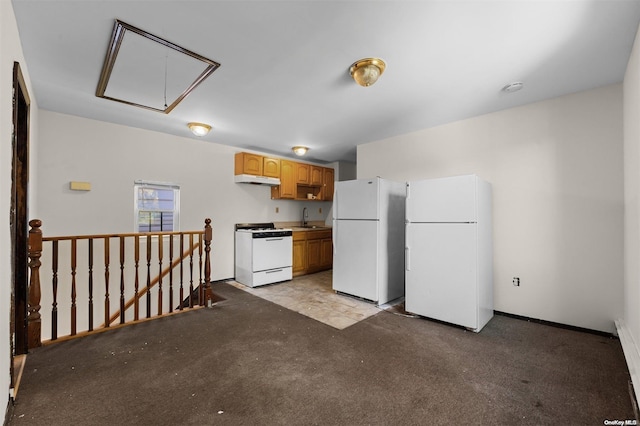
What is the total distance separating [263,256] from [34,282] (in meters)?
2.68

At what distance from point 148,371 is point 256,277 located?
7.84ft

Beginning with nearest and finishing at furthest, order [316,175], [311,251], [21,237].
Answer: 1. [21,237]
2. [311,251]
3. [316,175]

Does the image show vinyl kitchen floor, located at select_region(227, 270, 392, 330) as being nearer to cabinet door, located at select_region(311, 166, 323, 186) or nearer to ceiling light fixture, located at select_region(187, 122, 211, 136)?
cabinet door, located at select_region(311, 166, 323, 186)

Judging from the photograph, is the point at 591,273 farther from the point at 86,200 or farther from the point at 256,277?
the point at 86,200

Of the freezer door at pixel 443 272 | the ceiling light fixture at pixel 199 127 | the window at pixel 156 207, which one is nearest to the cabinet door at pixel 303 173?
the ceiling light fixture at pixel 199 127

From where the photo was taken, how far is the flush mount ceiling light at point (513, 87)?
8.59 ft

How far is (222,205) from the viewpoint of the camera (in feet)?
15.9

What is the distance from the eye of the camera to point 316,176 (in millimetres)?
6000

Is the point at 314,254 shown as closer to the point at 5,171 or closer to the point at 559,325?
the point at 559,325

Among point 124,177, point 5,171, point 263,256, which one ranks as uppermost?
point 124,177

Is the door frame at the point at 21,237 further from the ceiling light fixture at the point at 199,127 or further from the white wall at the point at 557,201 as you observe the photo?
the white wall at the point at 557,201

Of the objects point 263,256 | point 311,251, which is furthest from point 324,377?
point 311,251

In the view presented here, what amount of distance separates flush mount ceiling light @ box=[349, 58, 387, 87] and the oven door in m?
2.96

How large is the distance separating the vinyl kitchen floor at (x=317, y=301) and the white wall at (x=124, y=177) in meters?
1.12
